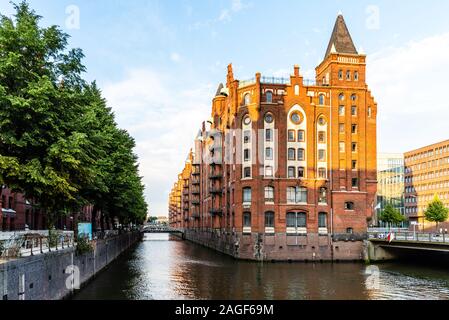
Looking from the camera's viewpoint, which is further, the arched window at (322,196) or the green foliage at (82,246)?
the arched window at (322,196)

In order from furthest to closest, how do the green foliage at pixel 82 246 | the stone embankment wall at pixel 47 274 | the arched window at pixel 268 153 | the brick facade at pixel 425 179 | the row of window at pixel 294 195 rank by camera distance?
the brick facade at pixel 425 179 < the arched window at pixel 268 153 < the row of window at pixel 294 195 < the green foliage at pixel 82 246 < the stone embankment wall at pixel 47 274

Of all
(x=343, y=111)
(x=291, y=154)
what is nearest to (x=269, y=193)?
(x=291, y=154)

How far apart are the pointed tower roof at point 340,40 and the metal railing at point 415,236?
2747cm

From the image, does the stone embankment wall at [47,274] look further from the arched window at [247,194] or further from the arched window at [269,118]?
the arched window at [269,118]

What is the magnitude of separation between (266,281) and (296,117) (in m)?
30.4

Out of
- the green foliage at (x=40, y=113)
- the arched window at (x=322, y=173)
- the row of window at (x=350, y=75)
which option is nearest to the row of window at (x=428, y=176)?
the row of window at (x=350, y=75)

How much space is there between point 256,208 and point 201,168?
54.2 meters

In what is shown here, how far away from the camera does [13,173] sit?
2505cm

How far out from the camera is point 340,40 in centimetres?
7206

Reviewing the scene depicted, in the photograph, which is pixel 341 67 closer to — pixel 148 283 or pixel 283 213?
pixel 283 213

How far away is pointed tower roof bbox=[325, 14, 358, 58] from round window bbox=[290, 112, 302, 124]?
1075 centimetres

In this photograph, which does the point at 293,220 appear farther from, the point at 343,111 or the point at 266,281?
the point at 266,281

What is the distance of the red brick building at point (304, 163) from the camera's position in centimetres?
6600
